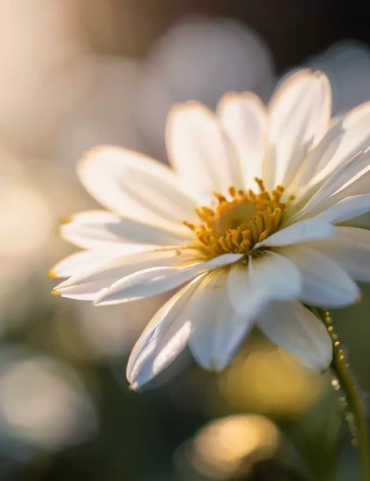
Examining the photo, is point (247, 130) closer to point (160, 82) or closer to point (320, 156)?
point (320, 156)

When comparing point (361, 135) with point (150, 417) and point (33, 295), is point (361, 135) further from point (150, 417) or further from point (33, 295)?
Result: point (33, 295)

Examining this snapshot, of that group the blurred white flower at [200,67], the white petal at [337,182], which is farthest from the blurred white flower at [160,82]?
the white petal at [337,182]

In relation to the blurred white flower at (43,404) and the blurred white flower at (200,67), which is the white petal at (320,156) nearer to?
the blurred white flower at (43,404)

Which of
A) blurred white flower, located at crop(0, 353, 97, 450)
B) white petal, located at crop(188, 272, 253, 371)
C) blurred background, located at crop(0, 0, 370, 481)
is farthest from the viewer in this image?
blurred white flower, located at crop(0, 353, 97, 450)

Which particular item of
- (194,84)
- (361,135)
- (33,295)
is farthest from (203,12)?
(361,135)

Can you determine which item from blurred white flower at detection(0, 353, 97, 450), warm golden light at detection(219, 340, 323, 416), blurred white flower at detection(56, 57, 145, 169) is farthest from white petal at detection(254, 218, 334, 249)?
blurred white flower at detection(56, 57, 145, 169)

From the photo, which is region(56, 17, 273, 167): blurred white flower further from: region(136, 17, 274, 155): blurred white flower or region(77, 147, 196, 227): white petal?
region(77, 147, 196, 227): white petal

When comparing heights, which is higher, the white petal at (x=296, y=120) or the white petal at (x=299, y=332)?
the white petal at (x=296, y=120)
